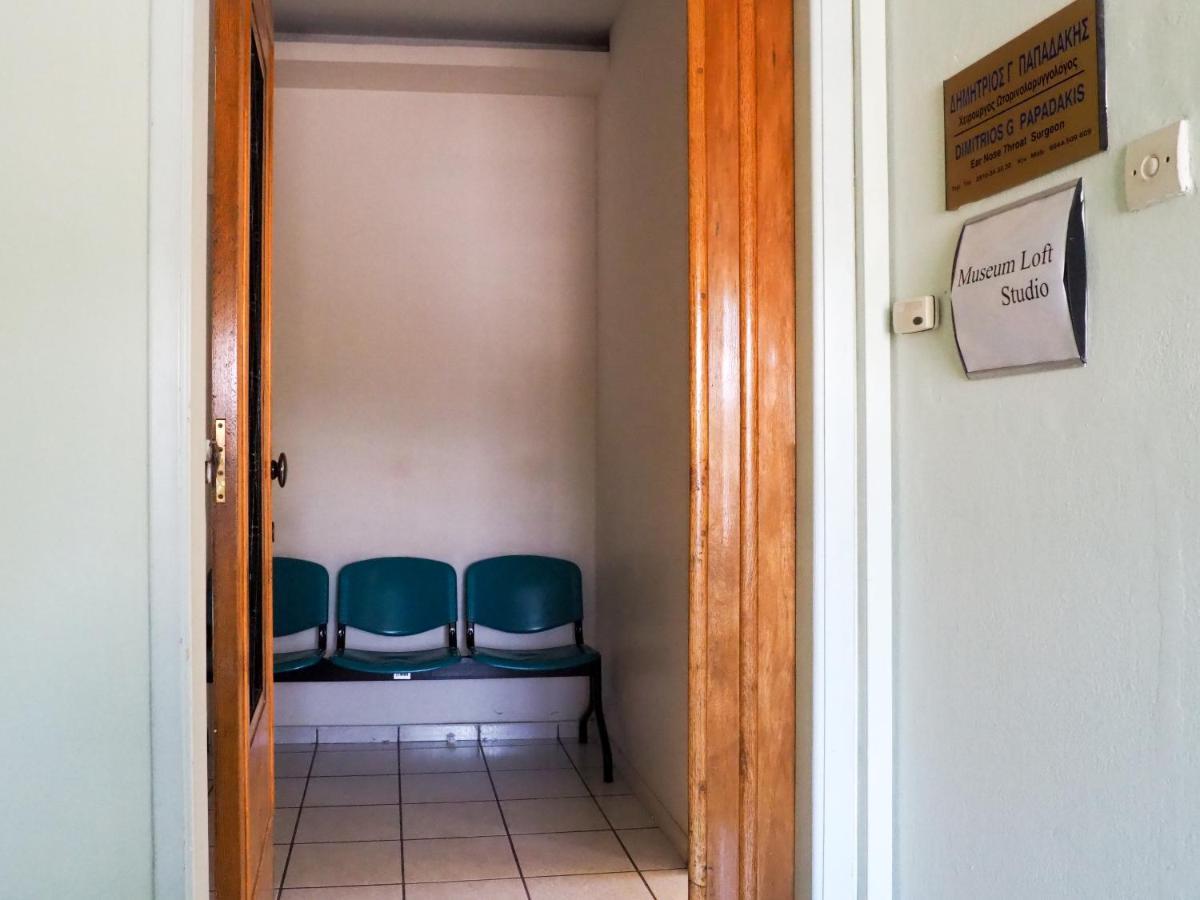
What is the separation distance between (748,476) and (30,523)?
1.21 metres

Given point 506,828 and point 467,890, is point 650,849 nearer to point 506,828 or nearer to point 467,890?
point 506,828

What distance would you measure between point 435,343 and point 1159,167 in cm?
380

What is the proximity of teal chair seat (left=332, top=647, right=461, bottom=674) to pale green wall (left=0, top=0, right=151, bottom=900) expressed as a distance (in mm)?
2544

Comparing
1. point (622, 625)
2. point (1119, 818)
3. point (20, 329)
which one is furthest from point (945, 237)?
point (622, 625)

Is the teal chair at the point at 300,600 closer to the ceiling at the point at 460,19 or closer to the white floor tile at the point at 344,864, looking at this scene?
the white floor tile at the point at 344,864

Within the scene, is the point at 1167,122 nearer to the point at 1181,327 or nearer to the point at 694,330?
the point at 1181,327

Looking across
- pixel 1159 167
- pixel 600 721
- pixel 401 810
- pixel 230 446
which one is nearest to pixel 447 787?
pixel 401 810

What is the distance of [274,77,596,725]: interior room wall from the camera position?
15.4 ft

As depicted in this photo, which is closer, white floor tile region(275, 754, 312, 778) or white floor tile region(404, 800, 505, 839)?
white floor tile region(404, 800, 505, 839)

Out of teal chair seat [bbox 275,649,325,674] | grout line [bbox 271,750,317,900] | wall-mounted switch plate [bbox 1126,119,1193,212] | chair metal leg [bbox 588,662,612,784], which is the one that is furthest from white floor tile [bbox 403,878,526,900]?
wall-mounted switch plate [bbox 1126,119,1193,212]

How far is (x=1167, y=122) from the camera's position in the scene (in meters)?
1.28

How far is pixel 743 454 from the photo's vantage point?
1984mm

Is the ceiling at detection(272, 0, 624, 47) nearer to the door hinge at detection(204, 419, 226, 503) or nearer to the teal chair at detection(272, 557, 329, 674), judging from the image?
the teal chair at detection(272, 557, 329, 674)

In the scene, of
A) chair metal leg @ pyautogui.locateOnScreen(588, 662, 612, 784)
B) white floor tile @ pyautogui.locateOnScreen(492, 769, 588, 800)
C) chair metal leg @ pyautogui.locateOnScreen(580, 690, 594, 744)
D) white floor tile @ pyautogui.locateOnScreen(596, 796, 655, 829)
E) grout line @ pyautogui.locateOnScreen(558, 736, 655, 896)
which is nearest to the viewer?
grout line @ pyautogui.locateOnScreen(558, 736, 655, 896)
